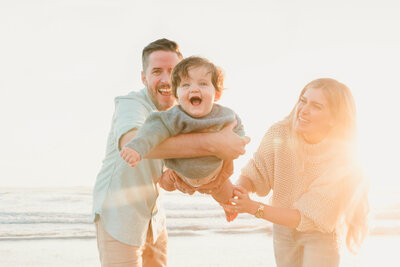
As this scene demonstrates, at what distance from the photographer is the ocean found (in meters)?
10.0

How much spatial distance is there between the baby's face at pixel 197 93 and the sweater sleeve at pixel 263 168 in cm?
112

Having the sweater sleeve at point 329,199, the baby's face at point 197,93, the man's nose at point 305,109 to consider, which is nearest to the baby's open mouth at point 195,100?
the baby's face at point 197,93

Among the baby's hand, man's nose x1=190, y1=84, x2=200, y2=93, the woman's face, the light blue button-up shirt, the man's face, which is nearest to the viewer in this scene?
the baby's hand

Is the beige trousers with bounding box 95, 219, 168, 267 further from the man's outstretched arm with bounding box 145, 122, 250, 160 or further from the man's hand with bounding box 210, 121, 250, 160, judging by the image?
the man's hand with bounding box 210, 121, 250, 160

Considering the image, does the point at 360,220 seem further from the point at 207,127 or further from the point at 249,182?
the point at 207,127

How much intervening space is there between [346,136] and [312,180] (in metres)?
0.48

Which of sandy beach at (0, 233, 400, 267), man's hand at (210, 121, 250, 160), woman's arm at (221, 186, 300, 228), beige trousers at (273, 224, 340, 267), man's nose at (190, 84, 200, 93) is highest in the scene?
man's nose at (190, 84, 200, 93)

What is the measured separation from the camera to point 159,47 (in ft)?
10.7

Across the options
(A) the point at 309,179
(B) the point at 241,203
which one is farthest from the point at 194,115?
(A) the point at 309,179

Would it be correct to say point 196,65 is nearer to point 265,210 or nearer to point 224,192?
point 224,192

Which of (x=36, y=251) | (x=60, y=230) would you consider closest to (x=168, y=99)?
(x=36, y=251)

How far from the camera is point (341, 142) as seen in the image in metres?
3.48

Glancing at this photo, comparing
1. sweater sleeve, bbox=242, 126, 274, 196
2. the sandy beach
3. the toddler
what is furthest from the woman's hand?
the sandy beach

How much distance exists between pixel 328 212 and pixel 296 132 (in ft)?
2.42
